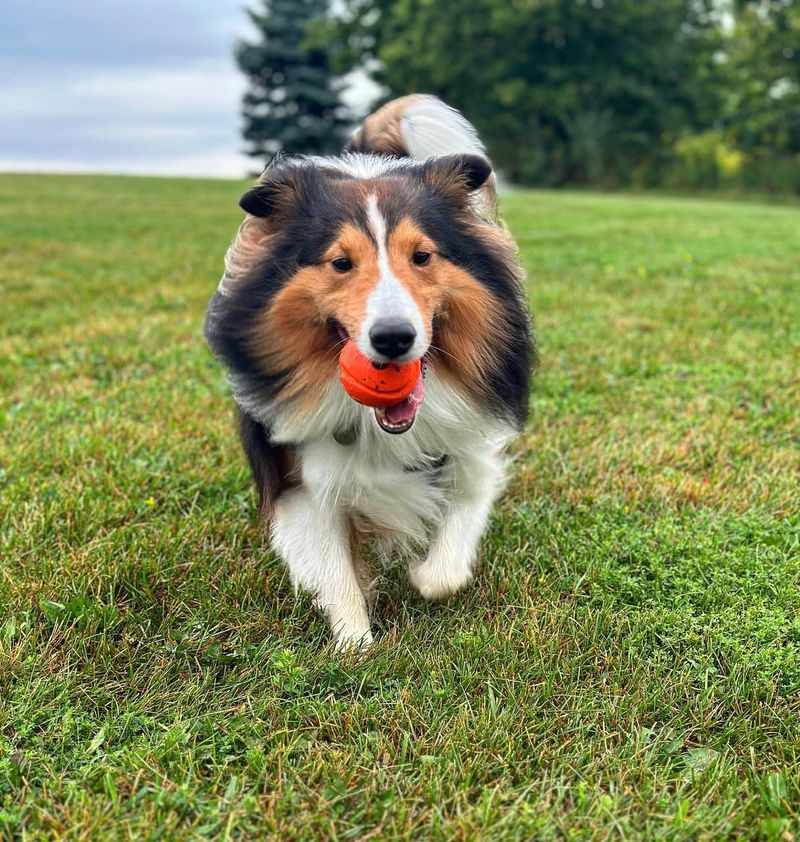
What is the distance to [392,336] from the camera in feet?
7.47

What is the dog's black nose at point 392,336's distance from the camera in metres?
2.28

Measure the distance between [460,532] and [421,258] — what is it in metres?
1.06

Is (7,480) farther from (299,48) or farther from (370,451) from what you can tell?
(299,48)

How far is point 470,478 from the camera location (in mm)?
3105

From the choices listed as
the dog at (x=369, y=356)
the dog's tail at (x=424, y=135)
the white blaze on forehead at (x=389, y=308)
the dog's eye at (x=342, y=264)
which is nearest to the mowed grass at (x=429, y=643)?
the dog at (x=369, y=356)

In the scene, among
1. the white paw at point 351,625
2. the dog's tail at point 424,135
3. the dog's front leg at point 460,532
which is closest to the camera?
the white paw at point 351,625

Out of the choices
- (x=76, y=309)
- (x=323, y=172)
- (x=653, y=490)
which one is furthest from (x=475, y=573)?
(x=76, y=309)

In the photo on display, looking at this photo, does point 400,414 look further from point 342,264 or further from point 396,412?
point 342,264

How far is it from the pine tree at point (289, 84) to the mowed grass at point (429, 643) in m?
38.7

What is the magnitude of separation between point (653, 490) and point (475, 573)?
3.55 ft

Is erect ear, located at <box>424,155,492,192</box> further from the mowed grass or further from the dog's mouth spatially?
the mowed grass

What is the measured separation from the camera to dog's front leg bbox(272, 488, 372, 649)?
9.13 feet

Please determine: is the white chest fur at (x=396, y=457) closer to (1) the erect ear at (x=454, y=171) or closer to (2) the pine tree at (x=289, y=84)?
(1) the erect ear at (x=454, y=171)

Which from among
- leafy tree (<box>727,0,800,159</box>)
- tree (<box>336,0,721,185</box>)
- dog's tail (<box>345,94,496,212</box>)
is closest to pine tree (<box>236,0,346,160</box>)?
tree (<box>336,0,721,185</box>)
